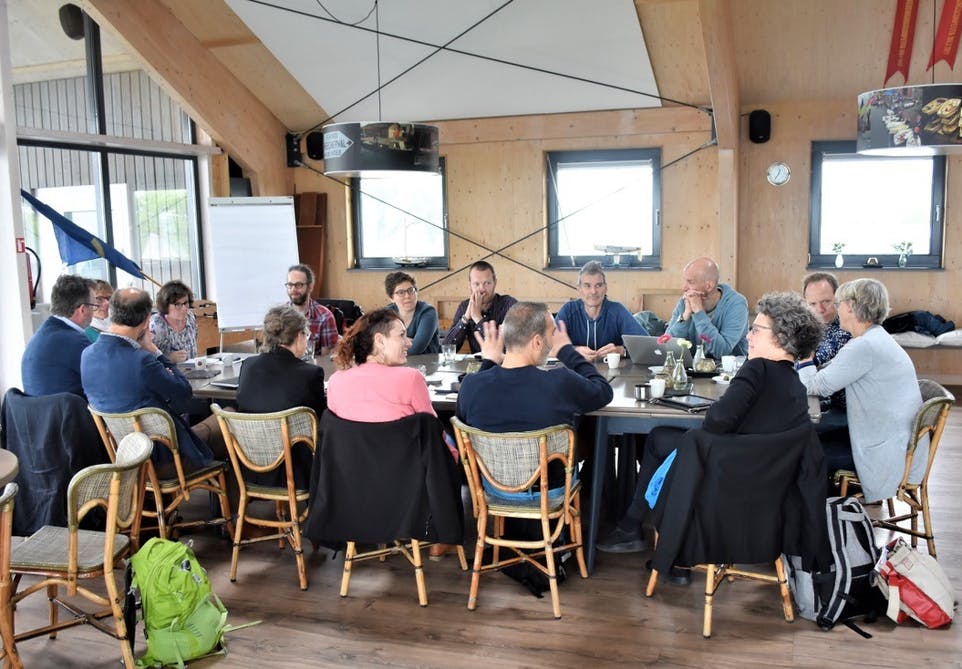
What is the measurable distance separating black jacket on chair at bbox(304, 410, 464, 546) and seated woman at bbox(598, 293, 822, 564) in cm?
105

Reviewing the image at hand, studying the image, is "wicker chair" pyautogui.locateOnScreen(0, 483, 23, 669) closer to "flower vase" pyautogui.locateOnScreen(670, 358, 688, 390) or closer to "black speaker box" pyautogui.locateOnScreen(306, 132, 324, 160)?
"flower vase" pyautogui.locateOnScreen(670, 358, 688, 390)

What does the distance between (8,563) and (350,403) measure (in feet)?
4.24

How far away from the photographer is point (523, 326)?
3453 mm

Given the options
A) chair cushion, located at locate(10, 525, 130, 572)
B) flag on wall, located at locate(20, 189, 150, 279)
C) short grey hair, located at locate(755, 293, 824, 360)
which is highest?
flag on wall, located at locate(20, 189, 150, 279)

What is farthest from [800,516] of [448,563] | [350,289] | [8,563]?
[350,289]

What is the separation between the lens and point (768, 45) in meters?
7.33

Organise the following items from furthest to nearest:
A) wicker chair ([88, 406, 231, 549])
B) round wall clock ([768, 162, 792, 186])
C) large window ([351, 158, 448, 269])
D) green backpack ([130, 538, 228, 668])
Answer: large window ([351, 158, 448, 269]), round wall clock ([768, 162, 792, 186]), wicker chair ([88, 406, 231, 549]), green backpack ([130, 538, 228, 668])

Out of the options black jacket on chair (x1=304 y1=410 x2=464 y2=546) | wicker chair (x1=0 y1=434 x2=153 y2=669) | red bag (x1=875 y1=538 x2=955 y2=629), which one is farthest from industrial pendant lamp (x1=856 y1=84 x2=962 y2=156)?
→ wicker chair (x1=0 y1=434 x2=153 y2=669)

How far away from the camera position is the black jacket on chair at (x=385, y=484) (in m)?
3.46

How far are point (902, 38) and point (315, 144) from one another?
5335 millimetres

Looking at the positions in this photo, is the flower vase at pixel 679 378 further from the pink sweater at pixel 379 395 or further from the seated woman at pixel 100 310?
the seated woman at pixel 100 310

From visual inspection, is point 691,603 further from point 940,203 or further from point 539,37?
point 940,203

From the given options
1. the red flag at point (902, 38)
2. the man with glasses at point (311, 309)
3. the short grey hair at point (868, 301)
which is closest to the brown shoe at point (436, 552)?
the man with glasses at point (311, 309)

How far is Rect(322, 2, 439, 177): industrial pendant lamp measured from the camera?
4.64 meters
